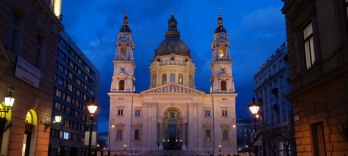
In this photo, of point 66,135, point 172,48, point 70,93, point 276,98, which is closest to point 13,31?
point 276,98

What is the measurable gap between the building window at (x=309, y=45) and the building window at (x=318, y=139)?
274 centimetres

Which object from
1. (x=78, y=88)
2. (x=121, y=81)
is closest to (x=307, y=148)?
(x=121, y=81)

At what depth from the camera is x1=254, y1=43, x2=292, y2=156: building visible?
44094 millimetres

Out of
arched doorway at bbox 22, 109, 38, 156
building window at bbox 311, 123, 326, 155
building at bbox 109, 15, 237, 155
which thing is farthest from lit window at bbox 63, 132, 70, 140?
building window at bbox 311, 123, 326, 155

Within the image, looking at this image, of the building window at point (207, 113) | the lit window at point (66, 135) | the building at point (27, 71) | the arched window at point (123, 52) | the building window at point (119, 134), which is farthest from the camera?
the arched window at point (123, 52)

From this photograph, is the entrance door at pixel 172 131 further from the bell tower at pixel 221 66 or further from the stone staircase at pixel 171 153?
the bell tower at pixel 221 66

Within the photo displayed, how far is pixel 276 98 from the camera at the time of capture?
1944 inches

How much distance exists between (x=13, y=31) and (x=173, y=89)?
217 ft

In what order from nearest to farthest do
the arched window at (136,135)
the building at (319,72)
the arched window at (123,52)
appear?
the building at (319,72)
the arched window at (136,135)
the arched window at (123,52)

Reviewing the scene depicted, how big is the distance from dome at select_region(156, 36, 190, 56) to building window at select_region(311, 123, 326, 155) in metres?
78.9

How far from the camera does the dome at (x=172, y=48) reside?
9438 centimetres

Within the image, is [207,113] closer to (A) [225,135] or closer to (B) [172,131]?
(A) [225,135]

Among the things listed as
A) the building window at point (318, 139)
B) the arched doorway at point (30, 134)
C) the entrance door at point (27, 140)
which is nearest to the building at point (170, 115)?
the arched doorway at point (30, 134)

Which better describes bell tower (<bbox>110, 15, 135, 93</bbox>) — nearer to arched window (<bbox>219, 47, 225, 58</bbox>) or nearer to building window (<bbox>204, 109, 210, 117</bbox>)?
building window (<bbox>204, 109, 210, 117</bbox>)
